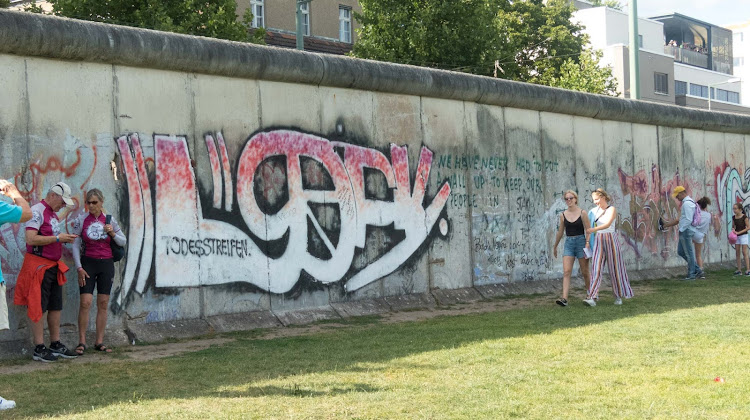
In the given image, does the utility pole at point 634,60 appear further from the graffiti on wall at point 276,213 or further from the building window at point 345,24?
the building window at point 345,24

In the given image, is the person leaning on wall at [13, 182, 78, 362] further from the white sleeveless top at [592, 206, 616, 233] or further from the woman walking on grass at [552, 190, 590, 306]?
the white sleeveless top at [592, 206, 616, 233]

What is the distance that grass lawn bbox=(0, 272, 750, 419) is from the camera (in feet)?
21.9

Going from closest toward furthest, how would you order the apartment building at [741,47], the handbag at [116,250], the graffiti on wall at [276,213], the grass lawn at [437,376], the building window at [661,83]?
the grass lawn at [437,376], the handbag at [116,250], the graffiti on wall at [276,213], the building window at [661,83], the apartment building at [741,47]

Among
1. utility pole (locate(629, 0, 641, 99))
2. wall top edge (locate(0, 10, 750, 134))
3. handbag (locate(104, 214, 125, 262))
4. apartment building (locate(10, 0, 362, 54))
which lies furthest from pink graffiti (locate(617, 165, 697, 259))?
apartment building (locate(10, 0, 362, 54))

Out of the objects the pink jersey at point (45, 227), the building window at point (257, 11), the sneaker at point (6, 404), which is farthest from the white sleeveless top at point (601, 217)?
the building window at point (257, 11)

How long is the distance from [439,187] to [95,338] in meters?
6.39

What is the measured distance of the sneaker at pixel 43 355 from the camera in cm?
944

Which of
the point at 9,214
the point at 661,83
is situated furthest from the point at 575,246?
the point at 661,83

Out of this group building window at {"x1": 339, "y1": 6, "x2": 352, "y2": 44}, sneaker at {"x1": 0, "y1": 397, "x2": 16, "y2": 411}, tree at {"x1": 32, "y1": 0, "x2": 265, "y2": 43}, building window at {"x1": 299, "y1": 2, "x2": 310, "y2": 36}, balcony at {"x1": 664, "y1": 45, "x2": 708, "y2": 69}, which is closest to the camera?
sneaker at {"x1": 0, "y1": 397, "x2": 16, "y2": 411}

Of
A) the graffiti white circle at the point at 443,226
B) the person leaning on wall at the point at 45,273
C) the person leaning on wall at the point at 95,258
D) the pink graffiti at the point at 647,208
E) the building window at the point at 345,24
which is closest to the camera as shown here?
the person leaning on wall at the point at 45,273

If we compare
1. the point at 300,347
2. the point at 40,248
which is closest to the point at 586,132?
the point at 300,347

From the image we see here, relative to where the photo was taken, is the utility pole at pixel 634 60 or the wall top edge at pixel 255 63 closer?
the wall top edge at pixel 255 63

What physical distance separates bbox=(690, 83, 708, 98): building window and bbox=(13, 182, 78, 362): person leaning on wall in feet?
252

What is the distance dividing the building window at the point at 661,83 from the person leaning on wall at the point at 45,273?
64.8 meters
